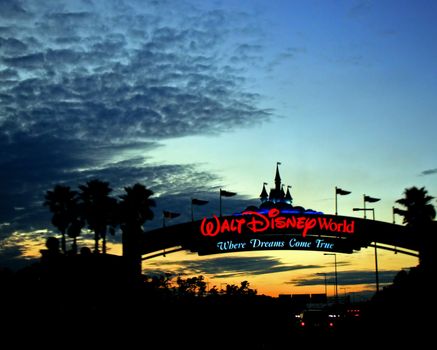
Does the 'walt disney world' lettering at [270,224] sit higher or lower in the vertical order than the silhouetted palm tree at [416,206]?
lower

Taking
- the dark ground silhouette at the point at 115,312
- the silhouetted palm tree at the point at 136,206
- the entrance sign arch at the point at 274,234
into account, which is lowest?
the dark ground silhouette at the point at 115,312

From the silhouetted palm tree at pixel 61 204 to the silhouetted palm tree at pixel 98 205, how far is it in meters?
2.26

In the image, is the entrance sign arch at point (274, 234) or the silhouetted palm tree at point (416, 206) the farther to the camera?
the silhouetted palm tree at point (416, 206)

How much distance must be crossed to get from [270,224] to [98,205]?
1941 centimetres

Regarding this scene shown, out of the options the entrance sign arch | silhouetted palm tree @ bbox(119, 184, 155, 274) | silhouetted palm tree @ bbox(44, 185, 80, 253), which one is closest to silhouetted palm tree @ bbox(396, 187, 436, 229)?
the entrance sign arch

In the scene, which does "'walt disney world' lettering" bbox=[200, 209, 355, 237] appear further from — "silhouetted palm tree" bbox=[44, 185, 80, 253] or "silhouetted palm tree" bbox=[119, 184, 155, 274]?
"silhouetted palm tree" bbox=[44, 185, 80, 253]

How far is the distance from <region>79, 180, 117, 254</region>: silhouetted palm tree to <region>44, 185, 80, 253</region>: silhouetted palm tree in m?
2.26

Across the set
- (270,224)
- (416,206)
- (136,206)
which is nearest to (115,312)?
(270,224)

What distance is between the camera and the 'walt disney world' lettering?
1815 inches

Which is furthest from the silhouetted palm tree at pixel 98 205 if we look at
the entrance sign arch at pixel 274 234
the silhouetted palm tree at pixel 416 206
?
the silhouetted palm tree at pixel 416 206

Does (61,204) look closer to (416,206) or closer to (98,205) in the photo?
(98,205)

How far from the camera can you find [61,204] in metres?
61.3

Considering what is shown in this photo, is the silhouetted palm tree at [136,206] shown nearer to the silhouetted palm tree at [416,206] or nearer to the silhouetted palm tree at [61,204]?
the silhouetted palm tree at [61,204]

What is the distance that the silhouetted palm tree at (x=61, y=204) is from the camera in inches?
2400
